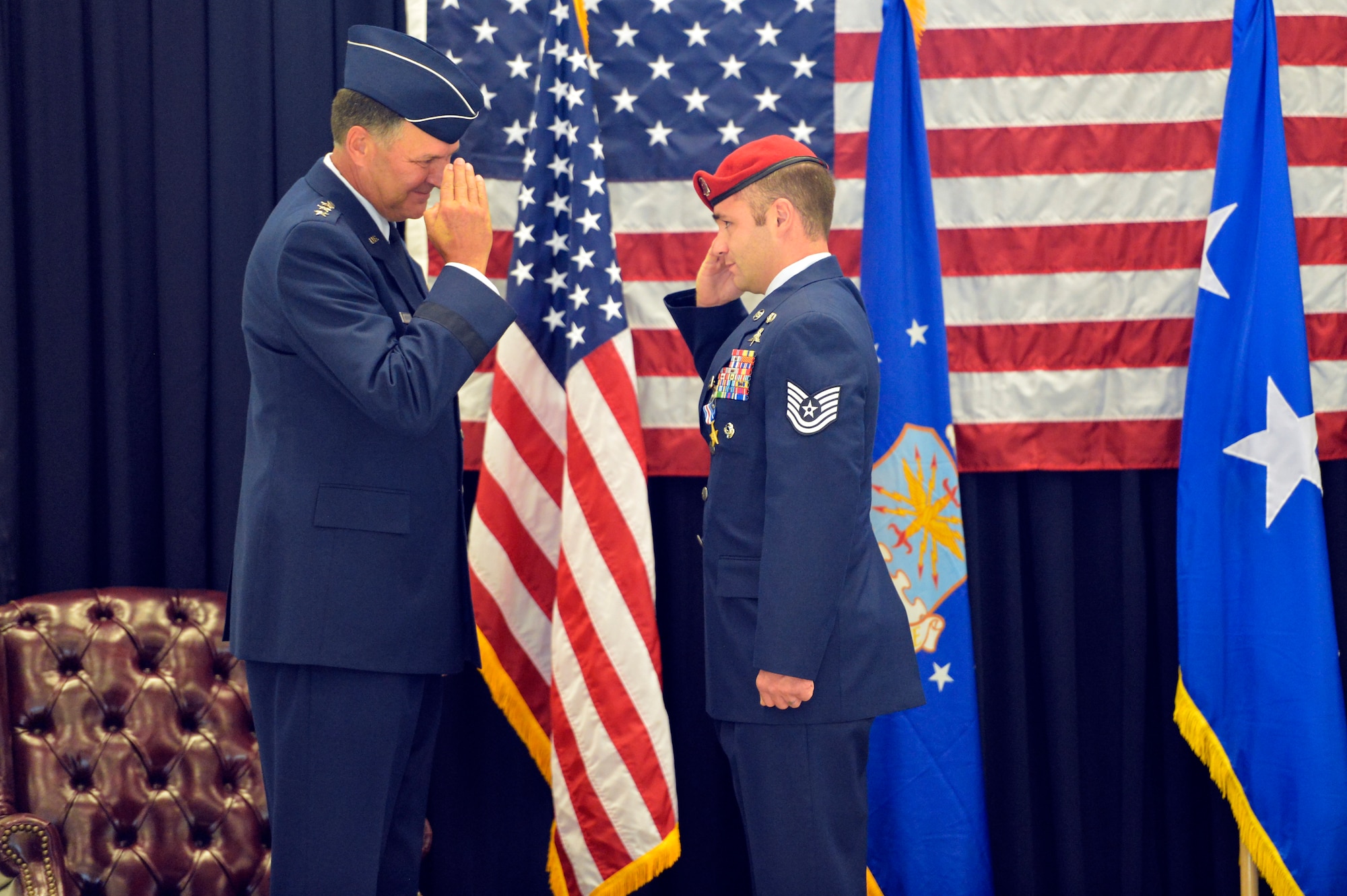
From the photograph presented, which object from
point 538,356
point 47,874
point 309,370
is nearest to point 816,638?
point 309,370

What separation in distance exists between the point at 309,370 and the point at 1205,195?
2327mm

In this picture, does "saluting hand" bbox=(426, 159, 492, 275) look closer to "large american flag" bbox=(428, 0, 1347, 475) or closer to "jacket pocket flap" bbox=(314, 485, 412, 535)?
"jacket pocket flap" bbox=(314, 485, 412, 535)

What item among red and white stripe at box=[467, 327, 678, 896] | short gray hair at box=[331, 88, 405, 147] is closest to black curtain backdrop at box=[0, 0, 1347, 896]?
red and white stripe at box=[467, 327, 678, 896]

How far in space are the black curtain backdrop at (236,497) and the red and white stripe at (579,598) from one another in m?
0.33

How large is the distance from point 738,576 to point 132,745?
57.8 inches

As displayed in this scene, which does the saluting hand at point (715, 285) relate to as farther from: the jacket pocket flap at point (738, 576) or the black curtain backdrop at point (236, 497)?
the black curtain backdrop at point (236, 497)

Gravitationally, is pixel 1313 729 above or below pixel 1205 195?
below

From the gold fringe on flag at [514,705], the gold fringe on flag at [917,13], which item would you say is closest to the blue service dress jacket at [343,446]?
the gold fringe on flag at [514,705]

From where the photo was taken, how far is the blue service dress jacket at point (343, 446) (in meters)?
1.66

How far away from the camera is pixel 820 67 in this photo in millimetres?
2842

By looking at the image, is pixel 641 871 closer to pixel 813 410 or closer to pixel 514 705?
pixel 514 705

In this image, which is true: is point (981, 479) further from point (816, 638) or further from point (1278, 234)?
point (816, 638)

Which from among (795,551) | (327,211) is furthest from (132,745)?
(795,551)

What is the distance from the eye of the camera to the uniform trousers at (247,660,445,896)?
1.66 meters
